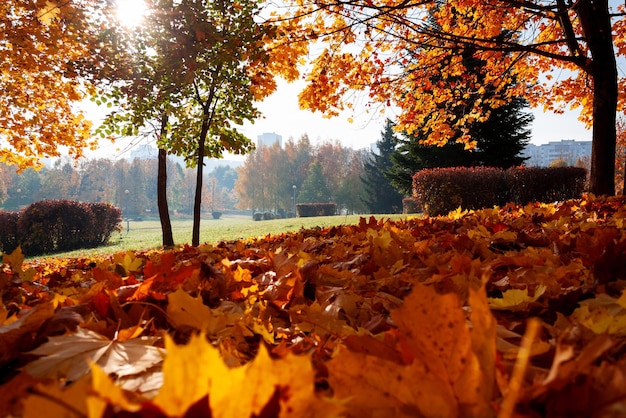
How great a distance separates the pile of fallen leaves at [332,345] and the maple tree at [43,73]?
5.21 m

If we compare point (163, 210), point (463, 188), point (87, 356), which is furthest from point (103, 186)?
point (87, 356)

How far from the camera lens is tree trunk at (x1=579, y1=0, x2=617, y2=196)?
611 centimetres

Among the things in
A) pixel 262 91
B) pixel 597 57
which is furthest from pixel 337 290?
pixel 597 57

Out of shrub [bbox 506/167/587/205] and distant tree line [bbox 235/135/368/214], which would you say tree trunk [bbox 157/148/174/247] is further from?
distant tree line [bbox 235/135/368/214]

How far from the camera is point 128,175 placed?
85500 millimetres

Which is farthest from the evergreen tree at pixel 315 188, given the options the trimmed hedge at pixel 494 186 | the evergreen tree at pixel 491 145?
the trimmed hedge at pixel 494 186

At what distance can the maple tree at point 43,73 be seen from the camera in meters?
6.51

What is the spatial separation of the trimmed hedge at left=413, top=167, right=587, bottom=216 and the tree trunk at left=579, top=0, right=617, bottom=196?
282 inches

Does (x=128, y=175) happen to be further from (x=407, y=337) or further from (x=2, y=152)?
(x=407, y=337)

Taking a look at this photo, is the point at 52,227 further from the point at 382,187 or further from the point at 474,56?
the point at 382,187

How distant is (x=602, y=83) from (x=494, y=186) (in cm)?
829

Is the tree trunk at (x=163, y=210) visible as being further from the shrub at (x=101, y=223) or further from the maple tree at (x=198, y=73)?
the shrub at (x=101, y=223)

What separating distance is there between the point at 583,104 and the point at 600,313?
9846 millimetres

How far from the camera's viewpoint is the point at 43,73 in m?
9.07
